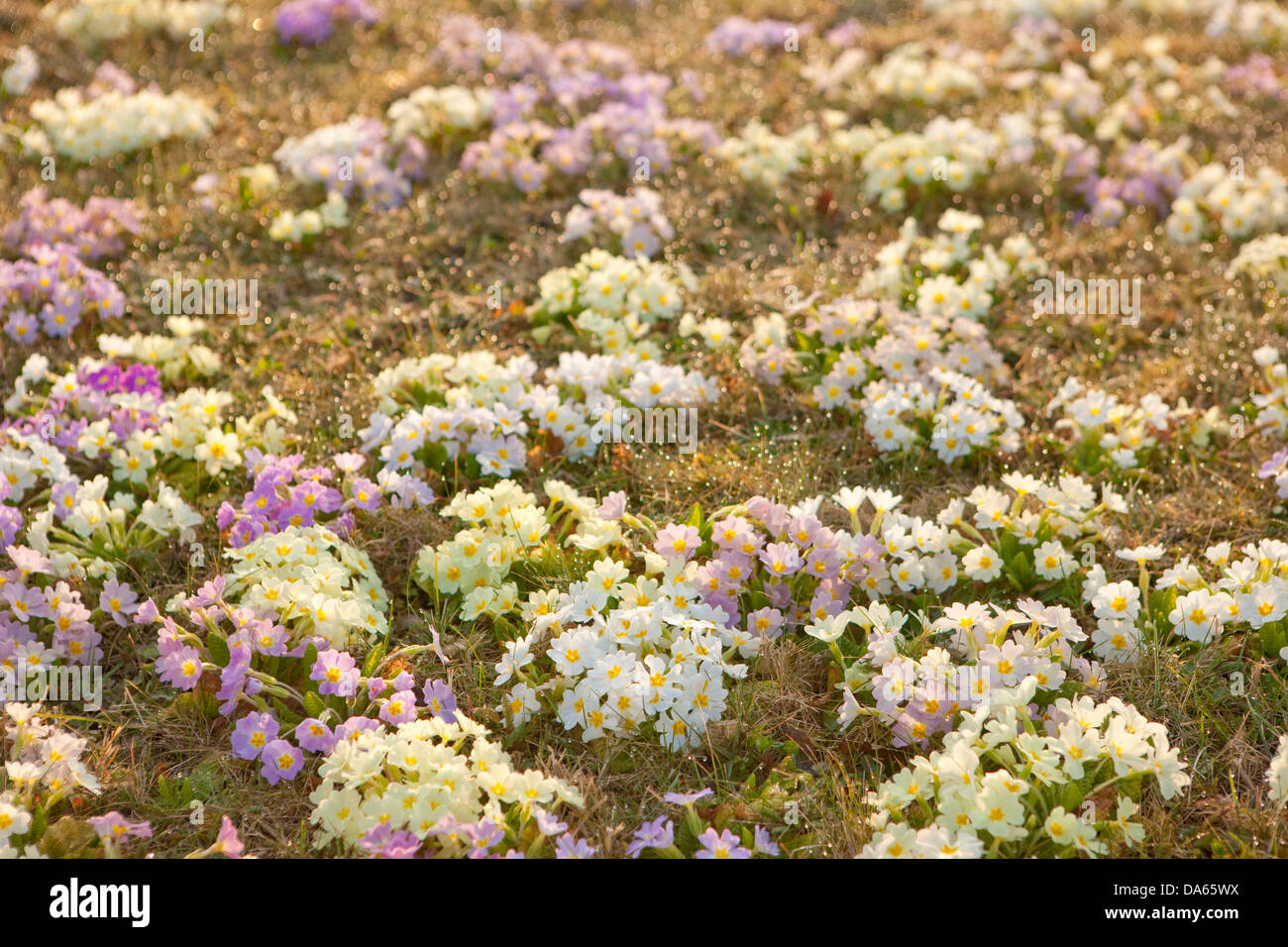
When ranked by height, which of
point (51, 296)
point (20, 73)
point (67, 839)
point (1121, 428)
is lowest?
point (67, 839)

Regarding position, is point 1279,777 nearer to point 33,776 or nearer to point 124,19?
point 33,776

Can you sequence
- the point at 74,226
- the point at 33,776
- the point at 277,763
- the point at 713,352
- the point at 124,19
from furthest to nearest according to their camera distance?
the point at 124,19, the point at 74,226, the point at 713,352, the point at 277,763, the point at 33,776

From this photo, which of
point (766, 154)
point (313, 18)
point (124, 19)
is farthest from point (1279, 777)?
point (124, 19)

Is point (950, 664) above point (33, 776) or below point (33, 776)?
above

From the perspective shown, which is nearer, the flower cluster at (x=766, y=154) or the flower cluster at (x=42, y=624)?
the flower cluster at (x=42, y=624)

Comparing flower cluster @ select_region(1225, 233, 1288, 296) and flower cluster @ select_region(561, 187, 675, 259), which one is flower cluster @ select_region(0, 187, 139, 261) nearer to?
flower cluster @ select_region(561, 187, 675, 259)

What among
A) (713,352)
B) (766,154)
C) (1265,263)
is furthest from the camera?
(766,154)

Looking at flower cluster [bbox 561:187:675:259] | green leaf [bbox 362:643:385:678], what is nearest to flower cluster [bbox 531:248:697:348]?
flower cluster [bbox 561:187:675:259]

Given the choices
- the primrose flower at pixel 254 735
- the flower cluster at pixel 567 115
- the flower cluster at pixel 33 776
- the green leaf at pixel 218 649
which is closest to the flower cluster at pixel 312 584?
the green leaf at pixel 218 649

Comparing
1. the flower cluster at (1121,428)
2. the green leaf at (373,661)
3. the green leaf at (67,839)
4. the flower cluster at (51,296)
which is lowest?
the green leaf at (67,839)

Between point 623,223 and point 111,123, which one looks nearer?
point 623,223

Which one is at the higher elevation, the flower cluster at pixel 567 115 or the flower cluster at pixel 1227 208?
the flower cluster at pixel 567 115

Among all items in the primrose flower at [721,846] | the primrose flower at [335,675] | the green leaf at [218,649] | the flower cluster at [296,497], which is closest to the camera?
the primrose flower at [721,846]

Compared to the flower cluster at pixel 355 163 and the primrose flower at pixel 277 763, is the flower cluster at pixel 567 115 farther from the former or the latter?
the primrose flower at pixel 277 763
